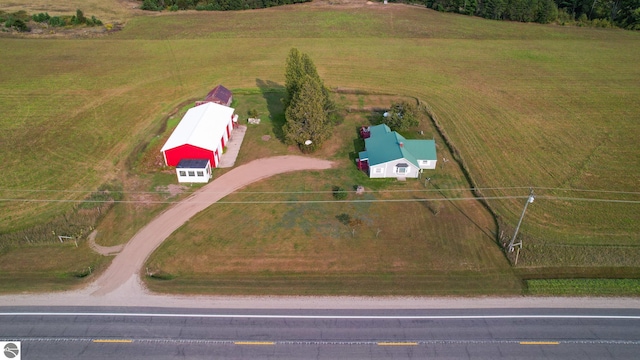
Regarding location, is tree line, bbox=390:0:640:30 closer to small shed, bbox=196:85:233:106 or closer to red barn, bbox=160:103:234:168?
small shed, bbox=196:85:233:106

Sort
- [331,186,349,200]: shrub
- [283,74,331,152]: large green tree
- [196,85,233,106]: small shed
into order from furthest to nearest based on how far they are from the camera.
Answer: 1. [196,85,233,106]: small shed
2. [283,74,331,152]: large green tree
3. [331,186,349,200]: shrub

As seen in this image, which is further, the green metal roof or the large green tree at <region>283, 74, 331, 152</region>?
the large green tree at <region>283, 74, 331, 152</region>

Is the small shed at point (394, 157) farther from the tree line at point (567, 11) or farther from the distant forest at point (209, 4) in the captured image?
the distant forest at point (209, 4)

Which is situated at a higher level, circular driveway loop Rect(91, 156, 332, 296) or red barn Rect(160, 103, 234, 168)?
red barn Rect(160, 103, 234, 168)

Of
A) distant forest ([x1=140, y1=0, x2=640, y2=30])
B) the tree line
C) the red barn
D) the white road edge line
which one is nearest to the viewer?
the white road edge line

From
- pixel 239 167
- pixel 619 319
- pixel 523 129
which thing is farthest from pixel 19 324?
pixel 523 129

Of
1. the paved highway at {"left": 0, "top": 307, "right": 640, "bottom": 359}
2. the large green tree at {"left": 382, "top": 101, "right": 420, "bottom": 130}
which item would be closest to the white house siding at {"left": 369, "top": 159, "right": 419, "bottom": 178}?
the large green tree at {"left": 382, "top": 101, "right": 420, "bottom": 130}

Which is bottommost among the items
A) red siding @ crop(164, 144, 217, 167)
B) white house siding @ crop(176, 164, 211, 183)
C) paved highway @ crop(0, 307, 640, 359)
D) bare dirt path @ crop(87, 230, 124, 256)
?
paved highway @ crop(0, 307, 640, 359)
